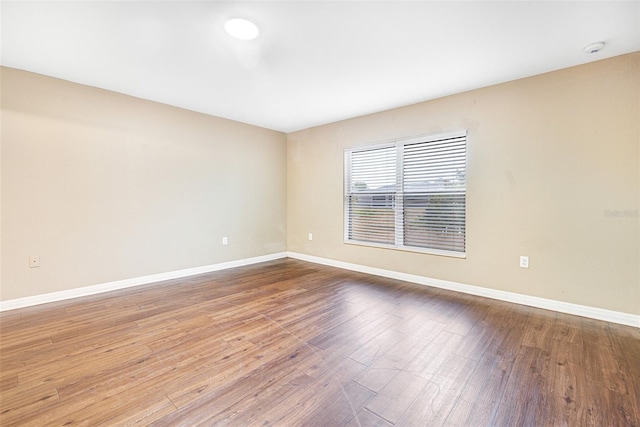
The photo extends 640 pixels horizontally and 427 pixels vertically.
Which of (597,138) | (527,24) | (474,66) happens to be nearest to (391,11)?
(527,24)

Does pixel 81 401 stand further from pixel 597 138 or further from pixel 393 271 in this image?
pixel 597 138

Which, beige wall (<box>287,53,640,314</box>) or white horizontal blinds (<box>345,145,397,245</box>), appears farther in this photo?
white horizontal blinds (<box>345,145,397,245</box>)

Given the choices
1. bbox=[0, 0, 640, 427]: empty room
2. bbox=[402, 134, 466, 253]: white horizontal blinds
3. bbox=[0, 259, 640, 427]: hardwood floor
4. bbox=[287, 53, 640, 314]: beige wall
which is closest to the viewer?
bbox=[0, 259, 640, 427]: hardwood floor

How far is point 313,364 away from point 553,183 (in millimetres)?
2886

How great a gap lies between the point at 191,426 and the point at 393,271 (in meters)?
3.09

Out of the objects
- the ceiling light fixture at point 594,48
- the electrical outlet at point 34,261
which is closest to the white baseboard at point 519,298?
the ceiling light fixture at point 594,48

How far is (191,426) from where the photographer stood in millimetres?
1312

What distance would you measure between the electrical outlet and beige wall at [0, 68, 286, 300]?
1.4 inches

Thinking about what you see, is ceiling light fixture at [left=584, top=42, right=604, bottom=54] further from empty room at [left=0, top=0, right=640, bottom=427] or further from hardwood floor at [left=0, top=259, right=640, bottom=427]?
hardwood floor at [left=0, top=259, right=640, bottom=427]

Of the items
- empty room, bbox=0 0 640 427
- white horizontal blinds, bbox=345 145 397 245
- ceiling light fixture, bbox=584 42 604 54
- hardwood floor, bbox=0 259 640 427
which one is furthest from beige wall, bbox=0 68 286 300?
ceiling light fixture, bbox=584 42 604 54

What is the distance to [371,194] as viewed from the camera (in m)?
4.22

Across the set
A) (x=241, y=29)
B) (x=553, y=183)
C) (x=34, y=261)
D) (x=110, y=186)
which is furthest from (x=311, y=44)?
(x=34, y=261)

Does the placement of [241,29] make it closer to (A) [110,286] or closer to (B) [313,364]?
(B) [313,364]

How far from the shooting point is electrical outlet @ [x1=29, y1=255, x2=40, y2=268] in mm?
2807
